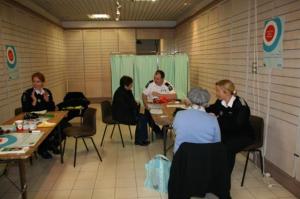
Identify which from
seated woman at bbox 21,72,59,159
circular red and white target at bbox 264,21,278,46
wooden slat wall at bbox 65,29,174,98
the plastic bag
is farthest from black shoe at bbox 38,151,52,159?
wooden slat wall at bbox 65,29,174,98

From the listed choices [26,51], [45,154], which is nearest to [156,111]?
[45,154]

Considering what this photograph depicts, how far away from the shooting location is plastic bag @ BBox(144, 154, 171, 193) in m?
3.00

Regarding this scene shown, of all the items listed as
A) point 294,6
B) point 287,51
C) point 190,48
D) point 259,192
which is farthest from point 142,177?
point 190,48

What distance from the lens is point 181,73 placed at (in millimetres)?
6426

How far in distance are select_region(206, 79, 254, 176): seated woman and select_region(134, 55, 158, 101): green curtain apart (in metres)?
3.14

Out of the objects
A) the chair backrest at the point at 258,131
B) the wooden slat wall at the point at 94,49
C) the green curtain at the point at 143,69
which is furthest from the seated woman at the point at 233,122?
the wooden slat wall at the point at 94,49

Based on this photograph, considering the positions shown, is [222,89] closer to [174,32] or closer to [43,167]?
[43,167]

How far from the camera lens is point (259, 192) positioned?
10.4ft

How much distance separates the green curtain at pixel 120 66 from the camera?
6340 mm

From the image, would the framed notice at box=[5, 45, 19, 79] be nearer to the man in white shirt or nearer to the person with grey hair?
the man in white shirt

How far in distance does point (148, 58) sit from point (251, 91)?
2838 millimetres

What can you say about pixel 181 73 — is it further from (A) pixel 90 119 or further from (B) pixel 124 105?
(A) pixel 90 119

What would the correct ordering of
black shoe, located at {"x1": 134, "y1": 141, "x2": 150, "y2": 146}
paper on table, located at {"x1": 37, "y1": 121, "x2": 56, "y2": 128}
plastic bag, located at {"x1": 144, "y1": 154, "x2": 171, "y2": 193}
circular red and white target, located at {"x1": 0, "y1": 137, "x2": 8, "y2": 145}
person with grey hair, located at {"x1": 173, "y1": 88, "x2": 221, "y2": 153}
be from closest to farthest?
1. person with grey hair, located at {"x1": 173, "y1": 88, "x2": 221, "y2": 153}
2. circular red and white target, located at {"x1": 0, "y1": 137, "x2": 8, "y2": 145}
3. plastic bag, located at {"x1": 144, "y1": 154, "x2": 171, "y2": 193}
4. paper on table, located at {"x1": 37, "y1": 121, "x2": 56, "y2": 128}
5. black shoe, located at {"x1": 134, "y1": 141, "x2": 150, "y2": 146}

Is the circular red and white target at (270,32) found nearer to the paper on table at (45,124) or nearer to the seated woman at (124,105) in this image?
the seated woman at (124,105)
